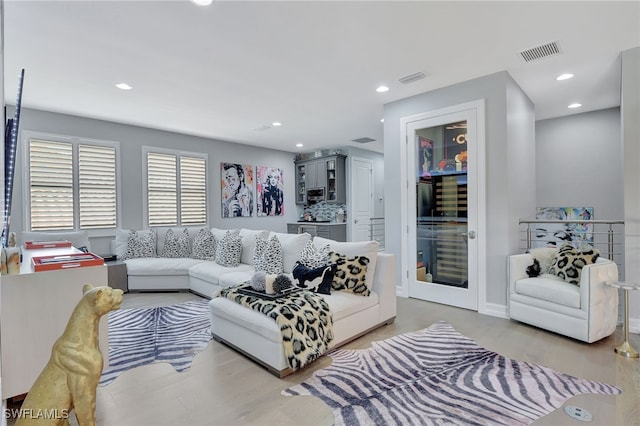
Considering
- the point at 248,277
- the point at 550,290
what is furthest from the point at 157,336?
the point at 550,290

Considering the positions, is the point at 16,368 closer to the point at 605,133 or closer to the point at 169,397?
the point at 169,397

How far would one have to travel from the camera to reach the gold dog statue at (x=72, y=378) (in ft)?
3.79

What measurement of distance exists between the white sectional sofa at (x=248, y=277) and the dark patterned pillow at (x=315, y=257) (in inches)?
5.0

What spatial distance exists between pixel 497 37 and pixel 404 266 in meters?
2.80

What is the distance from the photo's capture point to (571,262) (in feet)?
10.3

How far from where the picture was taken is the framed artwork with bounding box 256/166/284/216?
24.0 ft

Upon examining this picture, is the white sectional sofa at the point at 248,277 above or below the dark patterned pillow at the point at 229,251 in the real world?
below

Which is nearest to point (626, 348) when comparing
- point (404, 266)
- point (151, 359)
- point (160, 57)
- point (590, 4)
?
point (404, 266)

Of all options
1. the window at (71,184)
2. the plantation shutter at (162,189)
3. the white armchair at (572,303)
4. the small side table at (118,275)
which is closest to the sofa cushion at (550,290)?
the white armchair at (572,303)

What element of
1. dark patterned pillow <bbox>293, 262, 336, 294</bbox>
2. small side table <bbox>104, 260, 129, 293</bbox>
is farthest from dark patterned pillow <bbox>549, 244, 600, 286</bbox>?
small side table <bbox>104, 260, 129, 293</bbox>

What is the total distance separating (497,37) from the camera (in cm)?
274

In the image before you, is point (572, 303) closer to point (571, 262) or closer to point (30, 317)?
point (571, 262)

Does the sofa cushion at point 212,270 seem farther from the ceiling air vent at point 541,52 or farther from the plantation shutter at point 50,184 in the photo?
the ceiling air vent at point 541,52

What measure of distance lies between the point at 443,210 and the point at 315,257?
1.93m
